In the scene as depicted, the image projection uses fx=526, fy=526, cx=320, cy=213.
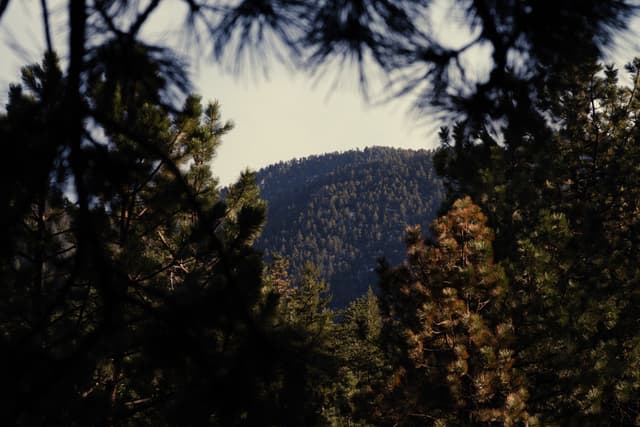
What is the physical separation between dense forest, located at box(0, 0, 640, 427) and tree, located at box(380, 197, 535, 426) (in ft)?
0.12

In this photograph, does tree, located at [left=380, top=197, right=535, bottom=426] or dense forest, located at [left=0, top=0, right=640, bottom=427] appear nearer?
dense forest, located at [left=0, top=0, right=640, bottom=427]

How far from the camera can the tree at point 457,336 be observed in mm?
8398

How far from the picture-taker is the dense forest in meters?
2.17

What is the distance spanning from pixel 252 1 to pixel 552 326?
7.90 meters

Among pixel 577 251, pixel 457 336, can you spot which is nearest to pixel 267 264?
pixel 457 336

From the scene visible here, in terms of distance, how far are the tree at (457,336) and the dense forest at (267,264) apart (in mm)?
37

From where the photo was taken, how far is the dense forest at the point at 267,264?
2.17m

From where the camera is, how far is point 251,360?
8.02 ft

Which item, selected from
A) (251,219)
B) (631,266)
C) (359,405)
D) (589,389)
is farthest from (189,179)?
(631,266)

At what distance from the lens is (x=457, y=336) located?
8.89 m

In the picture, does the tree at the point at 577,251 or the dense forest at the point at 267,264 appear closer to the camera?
the dense forest at the point at 267,264

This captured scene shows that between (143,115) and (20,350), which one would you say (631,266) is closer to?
(143,115)

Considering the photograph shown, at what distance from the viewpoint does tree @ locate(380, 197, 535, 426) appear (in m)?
8.40

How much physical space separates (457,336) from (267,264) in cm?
347
